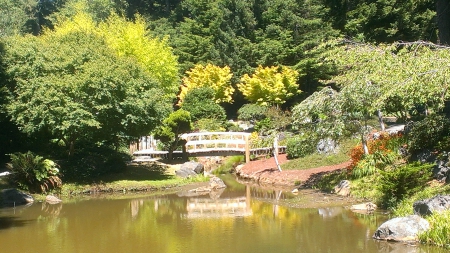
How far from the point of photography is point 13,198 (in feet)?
52.5

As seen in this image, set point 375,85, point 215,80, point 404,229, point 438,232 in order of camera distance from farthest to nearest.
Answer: point 215,80
point 375,85
point 404,229
point 438,232

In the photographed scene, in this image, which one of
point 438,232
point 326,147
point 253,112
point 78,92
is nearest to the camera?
point 438,232

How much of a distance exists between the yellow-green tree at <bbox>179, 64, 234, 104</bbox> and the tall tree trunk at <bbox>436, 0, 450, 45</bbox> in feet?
56.6

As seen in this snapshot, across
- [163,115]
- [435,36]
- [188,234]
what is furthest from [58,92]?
[435,36]

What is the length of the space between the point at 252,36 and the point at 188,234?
81.4ft

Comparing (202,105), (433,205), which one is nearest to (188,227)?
(433,205)

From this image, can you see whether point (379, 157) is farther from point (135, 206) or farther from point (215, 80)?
point (215, 80)

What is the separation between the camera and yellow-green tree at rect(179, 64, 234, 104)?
3186 cm

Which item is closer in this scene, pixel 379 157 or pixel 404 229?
pixel 404 229

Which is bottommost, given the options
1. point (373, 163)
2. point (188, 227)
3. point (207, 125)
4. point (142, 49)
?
point (188, 227)

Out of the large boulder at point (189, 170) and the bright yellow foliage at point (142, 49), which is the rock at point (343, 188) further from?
the bright yellow foliage at point (142, 49)

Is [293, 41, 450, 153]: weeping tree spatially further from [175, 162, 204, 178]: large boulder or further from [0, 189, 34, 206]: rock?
[0, 189, 34, 206]: rock

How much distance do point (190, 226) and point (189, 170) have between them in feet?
30.1

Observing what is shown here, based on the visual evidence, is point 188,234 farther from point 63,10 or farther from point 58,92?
point 63,10
